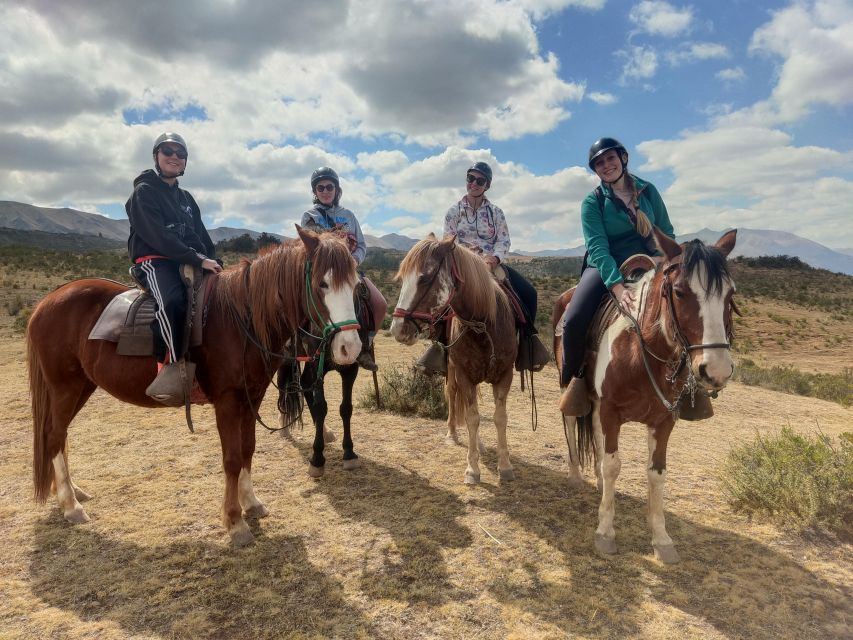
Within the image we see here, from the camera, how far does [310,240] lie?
10.8 feet

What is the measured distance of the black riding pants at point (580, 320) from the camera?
3.94 meters

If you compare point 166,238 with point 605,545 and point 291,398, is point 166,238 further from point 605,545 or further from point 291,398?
point 605,545

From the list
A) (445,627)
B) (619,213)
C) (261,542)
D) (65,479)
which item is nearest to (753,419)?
(619,213)

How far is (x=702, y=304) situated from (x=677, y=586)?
189 centimetres

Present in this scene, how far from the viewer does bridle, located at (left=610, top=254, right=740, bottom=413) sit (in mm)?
2735

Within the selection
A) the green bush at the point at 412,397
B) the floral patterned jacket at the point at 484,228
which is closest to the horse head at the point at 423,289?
the floral patterned jacket at the point at 484,228

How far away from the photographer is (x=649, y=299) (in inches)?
128

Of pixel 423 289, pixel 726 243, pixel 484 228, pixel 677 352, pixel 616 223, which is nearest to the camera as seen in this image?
pixel 726 243

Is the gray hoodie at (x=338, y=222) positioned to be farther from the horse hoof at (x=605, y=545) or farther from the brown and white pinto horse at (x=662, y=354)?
the horse hoof at (x=605, y=545)

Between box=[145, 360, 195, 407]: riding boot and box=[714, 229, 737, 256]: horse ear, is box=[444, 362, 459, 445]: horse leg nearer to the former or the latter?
box=[145, 360, 195, 407]: riding boot

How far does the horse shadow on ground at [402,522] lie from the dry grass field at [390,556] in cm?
2

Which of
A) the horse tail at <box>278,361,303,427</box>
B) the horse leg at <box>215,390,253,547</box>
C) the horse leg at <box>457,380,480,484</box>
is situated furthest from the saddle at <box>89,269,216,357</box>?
the horse leg at <box>457,380,480,484</box>

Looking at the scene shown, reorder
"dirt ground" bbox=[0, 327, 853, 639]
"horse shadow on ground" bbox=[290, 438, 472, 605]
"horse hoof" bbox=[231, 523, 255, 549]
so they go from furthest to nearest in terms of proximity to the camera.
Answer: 1. "horse hoof" bbox=[231, 523, 255, 549]
2. "horse shadow on ground" bbox=[290, 438, 472, 605]
3. "dirt ground" bbox=[0, 327, 853, 639]

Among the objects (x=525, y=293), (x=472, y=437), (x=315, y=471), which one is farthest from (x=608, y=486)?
(x=315, y=471)
